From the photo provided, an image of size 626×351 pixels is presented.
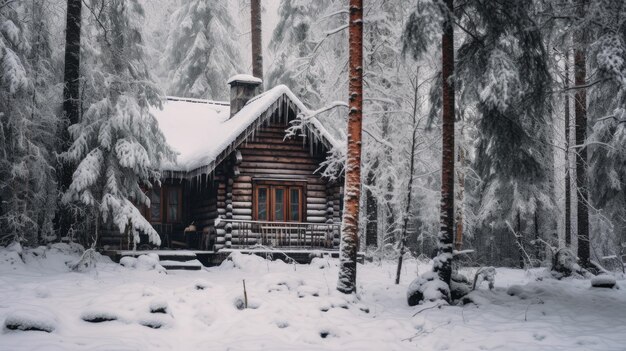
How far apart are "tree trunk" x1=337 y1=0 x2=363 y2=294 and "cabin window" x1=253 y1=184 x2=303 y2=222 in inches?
324

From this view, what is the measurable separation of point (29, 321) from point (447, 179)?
8.40 metres

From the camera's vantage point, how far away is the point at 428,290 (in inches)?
495

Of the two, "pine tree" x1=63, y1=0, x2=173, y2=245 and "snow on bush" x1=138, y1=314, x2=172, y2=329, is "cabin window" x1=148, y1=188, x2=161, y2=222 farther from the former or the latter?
"snow on bush" x1=138, y1=314, x2=172, y2=329

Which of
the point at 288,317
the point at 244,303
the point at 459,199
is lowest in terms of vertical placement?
the point at 288,317

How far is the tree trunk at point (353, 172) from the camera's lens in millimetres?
12906

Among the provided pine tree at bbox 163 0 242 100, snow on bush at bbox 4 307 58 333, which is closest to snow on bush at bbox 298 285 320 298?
snow on bush at bbox 4 307 58 333

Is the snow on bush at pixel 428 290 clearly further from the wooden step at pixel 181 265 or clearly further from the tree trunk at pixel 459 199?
the tree trunk at pixel 459 199

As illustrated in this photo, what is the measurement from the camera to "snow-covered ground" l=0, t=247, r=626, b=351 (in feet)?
31.0

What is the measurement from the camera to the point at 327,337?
34.0 feet

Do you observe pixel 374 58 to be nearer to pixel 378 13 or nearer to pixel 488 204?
pixel 378 13

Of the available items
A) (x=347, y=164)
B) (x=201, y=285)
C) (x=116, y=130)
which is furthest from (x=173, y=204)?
(x=347, y=164)

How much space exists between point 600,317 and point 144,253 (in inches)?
493

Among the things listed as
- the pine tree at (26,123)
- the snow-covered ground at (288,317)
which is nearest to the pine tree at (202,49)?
the pine tree at (26,123)

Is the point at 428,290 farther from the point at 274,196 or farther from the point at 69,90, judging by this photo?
the point at 69,90
